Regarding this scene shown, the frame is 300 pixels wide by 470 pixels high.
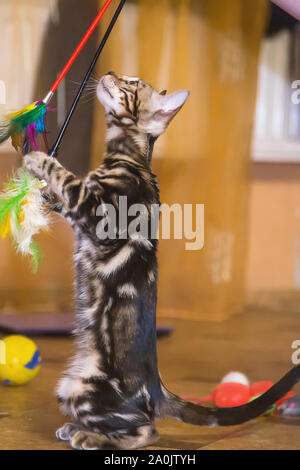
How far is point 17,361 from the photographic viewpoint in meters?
1.74

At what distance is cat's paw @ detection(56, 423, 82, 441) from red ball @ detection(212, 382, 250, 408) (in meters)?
0.47

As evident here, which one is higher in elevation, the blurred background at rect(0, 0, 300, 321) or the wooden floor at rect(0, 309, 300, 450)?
the blurred background at rect(0, 0, 300, 321)

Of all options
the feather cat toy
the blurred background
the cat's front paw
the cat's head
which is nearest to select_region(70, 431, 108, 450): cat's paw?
the feather cat toy

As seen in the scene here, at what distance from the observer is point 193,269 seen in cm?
301

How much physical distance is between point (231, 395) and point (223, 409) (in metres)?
0.30

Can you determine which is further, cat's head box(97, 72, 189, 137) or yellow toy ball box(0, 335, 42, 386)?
yellow toy ball box(0, 335, 42, 386)

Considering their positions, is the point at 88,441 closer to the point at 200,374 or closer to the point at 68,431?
the point at 68,431

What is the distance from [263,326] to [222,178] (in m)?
0.68

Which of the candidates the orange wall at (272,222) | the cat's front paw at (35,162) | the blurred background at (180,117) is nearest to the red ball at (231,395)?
the cat's front paw at (35,162)

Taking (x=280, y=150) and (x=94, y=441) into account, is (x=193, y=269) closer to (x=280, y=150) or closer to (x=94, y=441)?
(x=280, y=150)

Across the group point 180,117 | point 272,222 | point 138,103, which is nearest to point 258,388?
point 138,103

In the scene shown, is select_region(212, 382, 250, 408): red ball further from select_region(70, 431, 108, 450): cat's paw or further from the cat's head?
the cat's head

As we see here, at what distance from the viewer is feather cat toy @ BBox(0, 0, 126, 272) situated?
1268 mm
